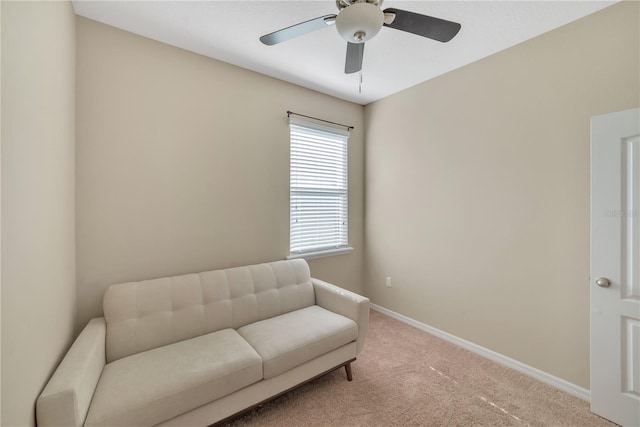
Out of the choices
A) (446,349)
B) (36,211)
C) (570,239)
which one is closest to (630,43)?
(570,239)

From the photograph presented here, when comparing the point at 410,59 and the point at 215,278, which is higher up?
the point at 410,59

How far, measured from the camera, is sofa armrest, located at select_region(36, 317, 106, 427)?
3.51ft

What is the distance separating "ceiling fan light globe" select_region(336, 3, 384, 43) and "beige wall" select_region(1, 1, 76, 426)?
1281mm

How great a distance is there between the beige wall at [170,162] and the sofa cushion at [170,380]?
0.72 metres

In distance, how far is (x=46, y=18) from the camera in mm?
1262

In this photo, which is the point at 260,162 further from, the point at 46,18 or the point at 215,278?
the point at 46,18

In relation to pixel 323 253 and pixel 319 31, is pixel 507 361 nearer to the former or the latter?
pixel 323 253

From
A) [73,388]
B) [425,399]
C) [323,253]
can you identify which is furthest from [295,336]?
[323,253]

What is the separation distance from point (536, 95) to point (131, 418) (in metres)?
3.36

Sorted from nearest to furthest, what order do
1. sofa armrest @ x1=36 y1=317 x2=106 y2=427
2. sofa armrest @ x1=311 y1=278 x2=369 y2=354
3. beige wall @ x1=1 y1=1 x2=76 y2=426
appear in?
beige wall @ x1=1 y1=1 x2=76 y2=426
sofa armrest @ x1=36 y1=317 x2=106 y2=427
sofa armrest @ x1=311 y1=278 x2=369 y2=354

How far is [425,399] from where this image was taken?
191 cm

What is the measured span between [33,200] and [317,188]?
2353mm

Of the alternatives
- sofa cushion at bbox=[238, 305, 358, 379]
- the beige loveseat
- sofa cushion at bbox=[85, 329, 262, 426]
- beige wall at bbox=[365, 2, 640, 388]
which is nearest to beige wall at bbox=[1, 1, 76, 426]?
the beige loveseat

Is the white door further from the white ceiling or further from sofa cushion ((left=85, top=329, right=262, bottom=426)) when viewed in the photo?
sofa cushion ((left=85, top=329, right=262, bottom=426))
